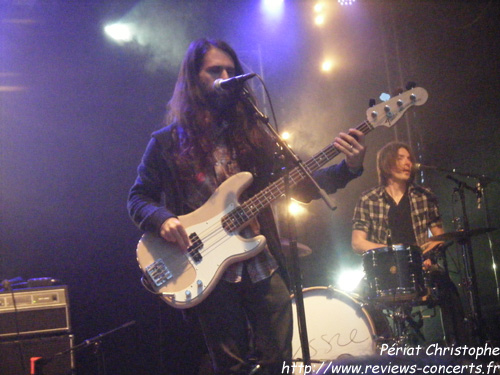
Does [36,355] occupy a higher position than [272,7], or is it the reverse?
[272,7]

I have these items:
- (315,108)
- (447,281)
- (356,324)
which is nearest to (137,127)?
(315,108)

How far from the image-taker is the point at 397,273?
4184 mm

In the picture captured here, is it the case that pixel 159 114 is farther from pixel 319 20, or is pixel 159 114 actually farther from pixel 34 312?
pixel 319 20

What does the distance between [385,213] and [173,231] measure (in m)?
3.21

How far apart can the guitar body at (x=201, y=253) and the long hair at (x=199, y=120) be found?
0.18 m

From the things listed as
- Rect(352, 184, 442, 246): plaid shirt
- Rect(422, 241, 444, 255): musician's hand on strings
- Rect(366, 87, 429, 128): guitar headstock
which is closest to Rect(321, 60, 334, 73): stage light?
Rect(352, 184, 442, 246): plaid shirt

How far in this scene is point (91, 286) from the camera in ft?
14.5

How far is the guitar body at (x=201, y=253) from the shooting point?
7.38ft

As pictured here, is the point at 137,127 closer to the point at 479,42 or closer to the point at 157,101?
the point at 157,101

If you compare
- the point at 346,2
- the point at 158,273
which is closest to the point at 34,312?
the point at 158,273

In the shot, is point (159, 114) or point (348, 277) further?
Answer: point (348, 277)

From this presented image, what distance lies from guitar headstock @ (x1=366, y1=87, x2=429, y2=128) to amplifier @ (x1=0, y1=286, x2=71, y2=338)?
254 centimetres

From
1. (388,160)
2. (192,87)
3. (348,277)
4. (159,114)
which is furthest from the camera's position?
(348,277)

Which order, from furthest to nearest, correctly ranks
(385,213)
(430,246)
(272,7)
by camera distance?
(272,7), (385,213), (430,246)
